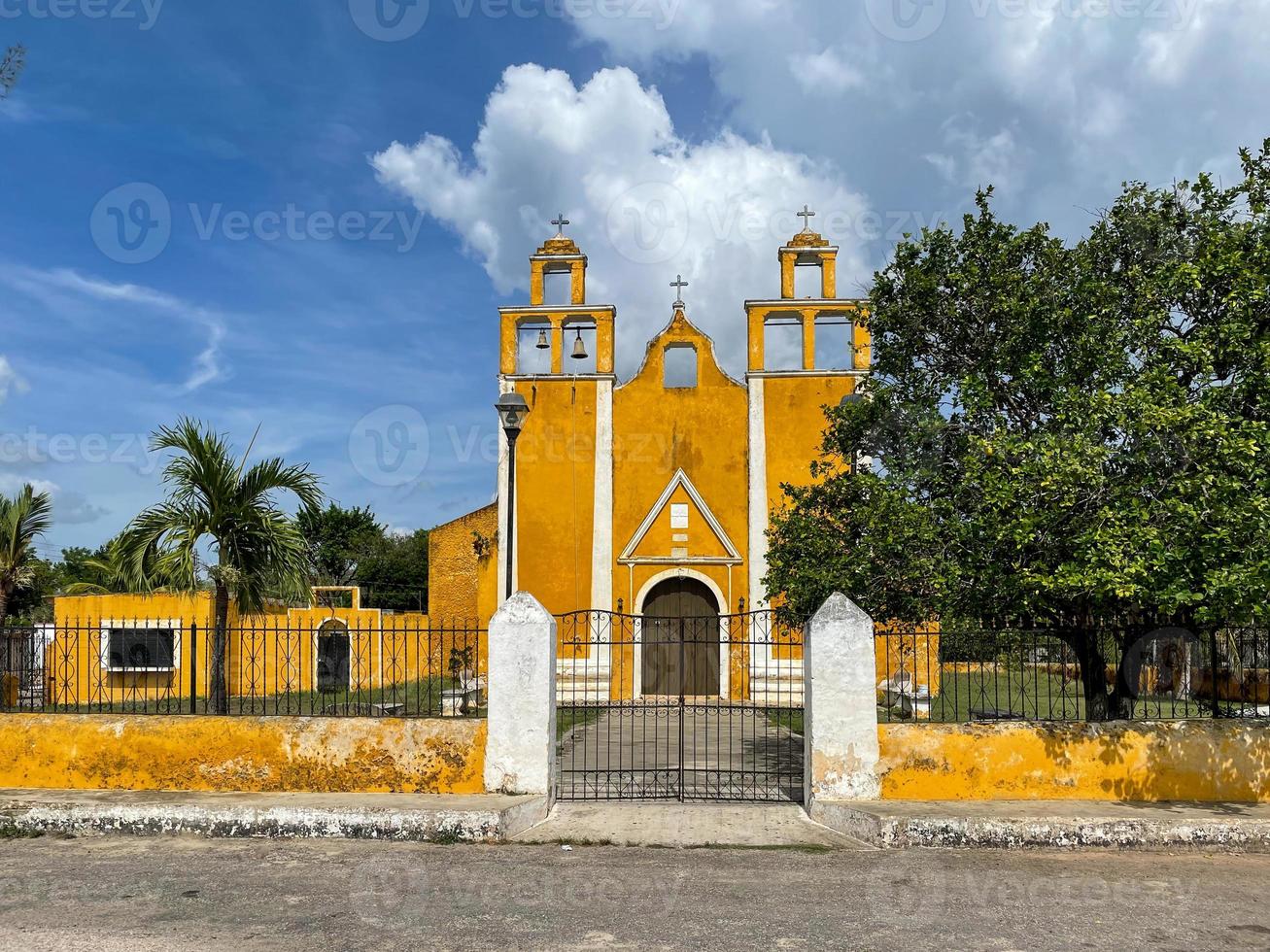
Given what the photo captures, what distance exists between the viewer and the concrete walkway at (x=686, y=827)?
802 centimetres

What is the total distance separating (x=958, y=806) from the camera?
8.27 metres

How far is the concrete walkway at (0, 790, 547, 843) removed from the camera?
803 cm

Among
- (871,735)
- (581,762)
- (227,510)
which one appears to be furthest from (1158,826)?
(227,510)

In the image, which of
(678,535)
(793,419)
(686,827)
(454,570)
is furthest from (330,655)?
(686,827)

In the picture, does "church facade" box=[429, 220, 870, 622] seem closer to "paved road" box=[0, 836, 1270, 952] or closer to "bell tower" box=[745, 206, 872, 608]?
"bell tower" box=[745, 206, 872, 608]

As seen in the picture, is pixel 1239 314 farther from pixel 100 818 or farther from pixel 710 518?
pixel 710 518

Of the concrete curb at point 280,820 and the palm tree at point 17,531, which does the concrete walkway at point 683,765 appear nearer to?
the concrete curb at point 280,820

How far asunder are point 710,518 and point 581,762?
892 cm

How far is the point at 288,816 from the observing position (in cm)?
817

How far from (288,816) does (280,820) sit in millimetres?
68

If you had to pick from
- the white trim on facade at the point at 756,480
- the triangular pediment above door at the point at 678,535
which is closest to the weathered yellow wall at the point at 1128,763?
the white trim on facade at the point at 756,480

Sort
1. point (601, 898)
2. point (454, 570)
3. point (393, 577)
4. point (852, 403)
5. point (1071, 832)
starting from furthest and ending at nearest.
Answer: point (393, 577), point (454, 570), point (852, 403), point (1071, 832), point (601, 898)

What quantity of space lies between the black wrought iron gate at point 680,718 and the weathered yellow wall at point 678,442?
2067 mm

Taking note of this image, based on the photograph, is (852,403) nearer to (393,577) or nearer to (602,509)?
(602,509)
